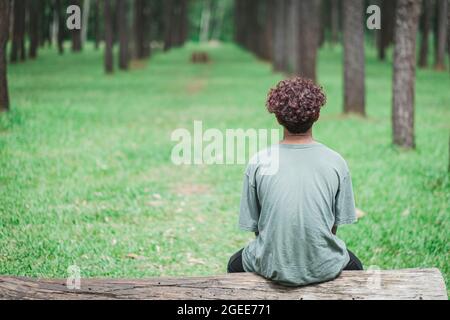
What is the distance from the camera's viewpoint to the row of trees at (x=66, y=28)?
11117mm

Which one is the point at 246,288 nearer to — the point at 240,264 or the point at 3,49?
the point at 240,264

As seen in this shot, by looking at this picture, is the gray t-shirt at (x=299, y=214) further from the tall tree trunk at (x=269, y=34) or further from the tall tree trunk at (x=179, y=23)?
the tall tree trunk at (x=179, y=23)

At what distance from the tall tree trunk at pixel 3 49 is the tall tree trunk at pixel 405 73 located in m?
6.38

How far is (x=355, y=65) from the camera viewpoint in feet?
51.1

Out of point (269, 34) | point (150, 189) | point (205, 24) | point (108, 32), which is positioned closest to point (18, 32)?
point (150, 189)

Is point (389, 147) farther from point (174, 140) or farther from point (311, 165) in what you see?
point (311, 165)

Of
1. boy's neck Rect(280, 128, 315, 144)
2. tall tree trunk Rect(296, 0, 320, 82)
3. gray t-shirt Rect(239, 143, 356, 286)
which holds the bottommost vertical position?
gray t-shirt Rect(239, 143, 356, 286)

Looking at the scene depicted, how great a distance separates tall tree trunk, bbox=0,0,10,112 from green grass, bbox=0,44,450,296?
0.86 ft

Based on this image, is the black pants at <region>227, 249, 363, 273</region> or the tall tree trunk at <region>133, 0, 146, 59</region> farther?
the tall tree trunk at <region>133, 0, 146, 59</region>

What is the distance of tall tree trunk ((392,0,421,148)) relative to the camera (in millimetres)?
11219

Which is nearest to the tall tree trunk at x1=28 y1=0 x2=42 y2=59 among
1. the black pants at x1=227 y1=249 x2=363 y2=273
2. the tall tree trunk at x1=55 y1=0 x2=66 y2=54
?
the tall tree trunk at x1=55 y1=0 x2=66 y2=54

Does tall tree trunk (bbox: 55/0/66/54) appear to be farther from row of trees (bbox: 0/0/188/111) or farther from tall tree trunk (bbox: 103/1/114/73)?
tall tree trunk (bbox: 103/1/114/73)

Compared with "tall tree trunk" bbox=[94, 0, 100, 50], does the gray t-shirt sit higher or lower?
lower
